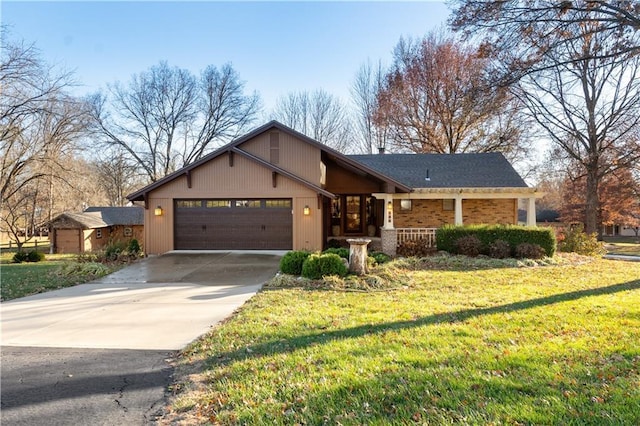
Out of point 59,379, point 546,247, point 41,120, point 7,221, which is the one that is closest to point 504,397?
point 59,379

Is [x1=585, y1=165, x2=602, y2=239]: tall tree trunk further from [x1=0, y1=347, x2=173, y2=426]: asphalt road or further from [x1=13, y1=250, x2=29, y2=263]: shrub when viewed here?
[x1=13, y1=250, x2=29, y2=263]: shrub

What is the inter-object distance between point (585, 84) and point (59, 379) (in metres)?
27.5

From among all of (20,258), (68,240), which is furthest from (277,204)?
(68,240)

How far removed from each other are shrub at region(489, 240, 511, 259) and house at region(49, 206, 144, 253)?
21742 millimetres

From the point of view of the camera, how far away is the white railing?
13.7 metres

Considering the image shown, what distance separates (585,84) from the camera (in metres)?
20.9

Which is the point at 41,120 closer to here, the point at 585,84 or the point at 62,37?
the point at 62,37

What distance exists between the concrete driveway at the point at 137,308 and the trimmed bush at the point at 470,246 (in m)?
6.73

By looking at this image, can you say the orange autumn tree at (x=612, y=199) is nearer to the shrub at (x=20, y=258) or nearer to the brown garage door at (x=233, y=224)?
the brown garage door at (x=233, y=224)

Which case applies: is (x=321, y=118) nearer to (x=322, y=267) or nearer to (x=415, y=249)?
(x=415, y=249)

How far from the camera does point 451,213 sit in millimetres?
16094

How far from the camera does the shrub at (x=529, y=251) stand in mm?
11688

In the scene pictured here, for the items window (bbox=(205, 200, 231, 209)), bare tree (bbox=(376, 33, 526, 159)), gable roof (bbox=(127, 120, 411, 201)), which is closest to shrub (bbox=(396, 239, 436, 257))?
gable roof (bbox=(127, 120, 411, 201))

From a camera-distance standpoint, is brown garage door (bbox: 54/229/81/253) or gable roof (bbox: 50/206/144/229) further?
brown garage door (bbox: 54/229/81/253)
